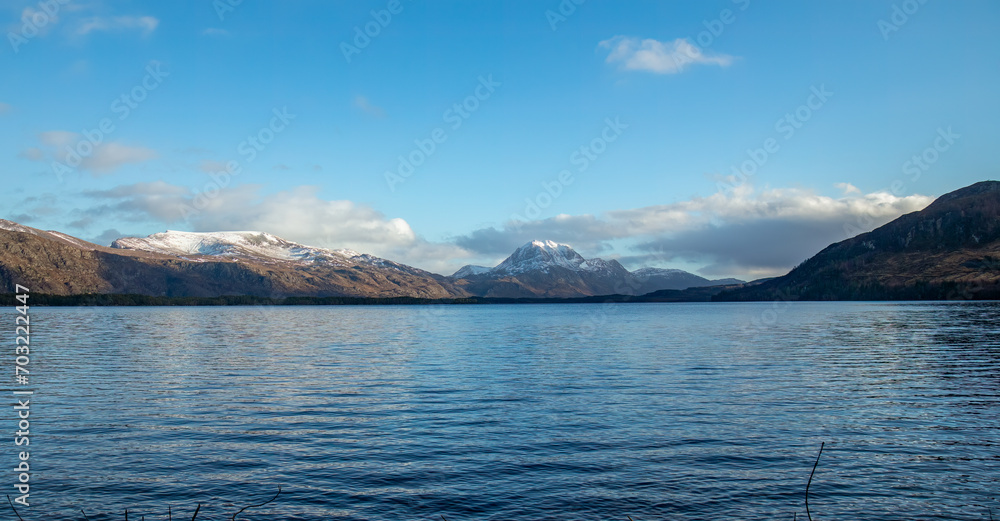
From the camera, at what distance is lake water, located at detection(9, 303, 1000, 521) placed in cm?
1861

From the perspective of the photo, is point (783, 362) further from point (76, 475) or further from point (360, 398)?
point (76, 475)

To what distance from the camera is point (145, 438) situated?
2683cm

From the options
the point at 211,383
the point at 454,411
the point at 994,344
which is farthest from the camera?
the point at 994,344

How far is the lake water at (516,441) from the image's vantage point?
18609 millimetres

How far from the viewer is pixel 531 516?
17.5 m

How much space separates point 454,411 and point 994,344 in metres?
70.9

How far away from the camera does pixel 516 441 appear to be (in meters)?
26.0

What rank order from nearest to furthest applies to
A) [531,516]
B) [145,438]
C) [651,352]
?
[531,516] → [145,438] → [651,352]

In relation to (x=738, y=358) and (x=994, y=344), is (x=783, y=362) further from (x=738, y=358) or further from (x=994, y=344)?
(x=994, y=344)

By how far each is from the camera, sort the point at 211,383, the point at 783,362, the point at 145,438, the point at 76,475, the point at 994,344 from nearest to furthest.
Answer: the point at 76,475
the point at 145,438
the point at 211,383
the point at 783,362
the point at 994,344

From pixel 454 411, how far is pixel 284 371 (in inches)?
923

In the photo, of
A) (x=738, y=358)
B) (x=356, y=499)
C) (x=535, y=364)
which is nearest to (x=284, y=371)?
(x=535, y=364)

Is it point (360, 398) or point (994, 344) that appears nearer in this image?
point (360, 398)

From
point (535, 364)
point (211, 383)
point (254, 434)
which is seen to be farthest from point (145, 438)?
point (535, 364)
